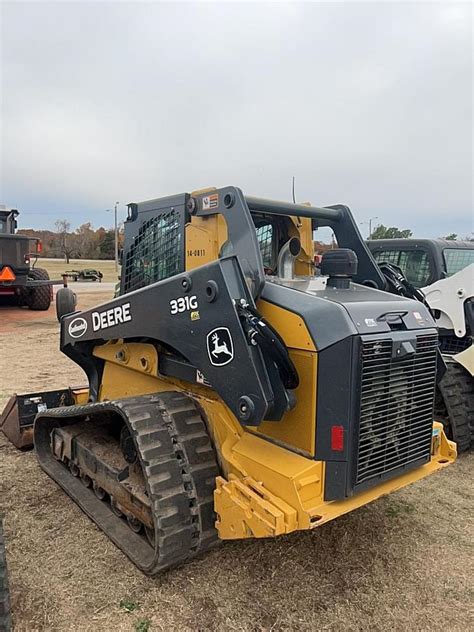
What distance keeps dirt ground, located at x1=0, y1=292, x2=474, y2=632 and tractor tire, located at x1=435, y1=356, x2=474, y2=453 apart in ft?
2.95

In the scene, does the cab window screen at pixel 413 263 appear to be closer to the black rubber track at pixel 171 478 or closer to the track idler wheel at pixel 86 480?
the black rubber track at pixel 171 478

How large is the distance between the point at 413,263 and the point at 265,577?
14.3 feet

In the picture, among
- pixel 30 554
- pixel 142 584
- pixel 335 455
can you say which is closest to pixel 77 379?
pixel 30 554

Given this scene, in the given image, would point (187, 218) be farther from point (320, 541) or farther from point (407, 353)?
point (320, 541)

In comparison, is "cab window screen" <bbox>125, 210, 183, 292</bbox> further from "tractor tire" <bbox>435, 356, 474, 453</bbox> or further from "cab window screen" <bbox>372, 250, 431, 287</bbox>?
"cab window screen" <bbox>372, 250, 431, 287</bbox>

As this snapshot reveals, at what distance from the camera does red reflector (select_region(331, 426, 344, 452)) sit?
2.59m

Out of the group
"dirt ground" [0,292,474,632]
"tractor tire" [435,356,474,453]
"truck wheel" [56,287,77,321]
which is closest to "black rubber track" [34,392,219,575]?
"dirt ground" [0,292,474,632]

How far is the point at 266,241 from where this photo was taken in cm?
381

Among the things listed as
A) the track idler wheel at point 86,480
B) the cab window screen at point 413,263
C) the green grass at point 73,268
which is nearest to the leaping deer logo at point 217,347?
the track idler wheel at point 86,480

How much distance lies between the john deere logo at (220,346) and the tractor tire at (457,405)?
2.78 metres

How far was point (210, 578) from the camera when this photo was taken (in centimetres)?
293

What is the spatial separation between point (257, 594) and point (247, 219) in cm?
198

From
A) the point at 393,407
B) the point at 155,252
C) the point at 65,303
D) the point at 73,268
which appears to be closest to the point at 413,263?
the point at 155,252

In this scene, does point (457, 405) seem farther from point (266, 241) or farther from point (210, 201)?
point (210, 201)
